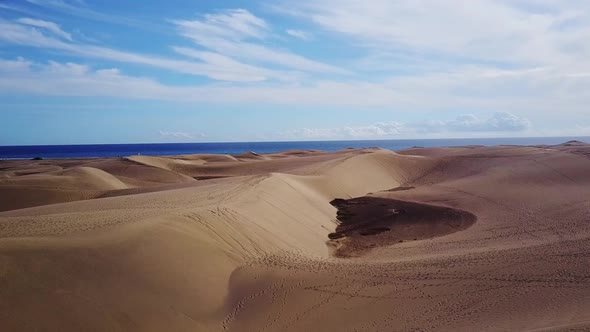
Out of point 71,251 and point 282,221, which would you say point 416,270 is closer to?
point 282,221

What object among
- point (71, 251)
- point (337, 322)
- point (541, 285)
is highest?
point (71, 251)

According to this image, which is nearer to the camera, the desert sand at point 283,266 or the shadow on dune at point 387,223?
the desert sand at point 283,266

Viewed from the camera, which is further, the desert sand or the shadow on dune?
the shadow on dune

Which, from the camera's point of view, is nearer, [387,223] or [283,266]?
[283,266]

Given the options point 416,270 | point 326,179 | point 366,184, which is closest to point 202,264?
point 416,270
